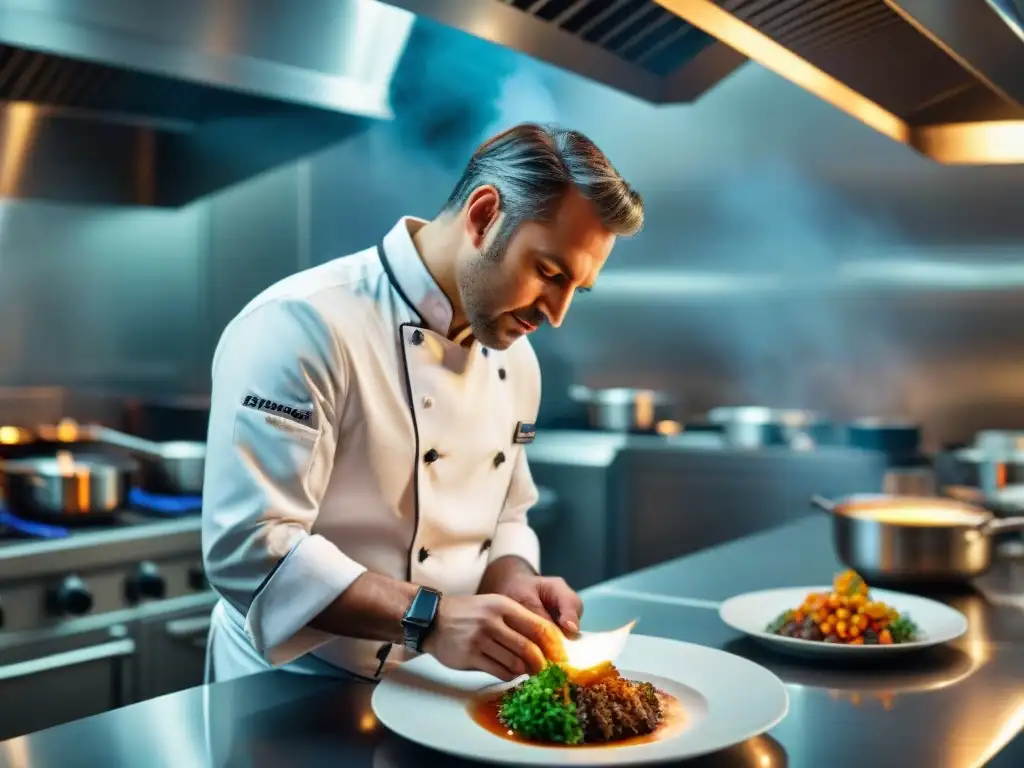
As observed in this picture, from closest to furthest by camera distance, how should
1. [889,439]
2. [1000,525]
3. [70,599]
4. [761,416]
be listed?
[1000,525], [70,599], [889,439], [761,416]

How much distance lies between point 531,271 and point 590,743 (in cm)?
65

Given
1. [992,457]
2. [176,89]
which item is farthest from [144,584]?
[992,457]

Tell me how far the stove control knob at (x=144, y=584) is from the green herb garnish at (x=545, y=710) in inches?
65.5

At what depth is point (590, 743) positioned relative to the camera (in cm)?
117

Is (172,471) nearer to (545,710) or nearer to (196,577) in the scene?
(196,577)

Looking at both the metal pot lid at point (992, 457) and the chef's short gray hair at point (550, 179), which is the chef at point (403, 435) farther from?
the metal pot lid at point (992, 457)

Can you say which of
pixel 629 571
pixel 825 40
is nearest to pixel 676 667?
pixel 825 40

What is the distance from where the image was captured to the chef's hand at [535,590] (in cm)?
155

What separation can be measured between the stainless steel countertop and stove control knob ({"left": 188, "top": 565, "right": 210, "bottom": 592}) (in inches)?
54.9

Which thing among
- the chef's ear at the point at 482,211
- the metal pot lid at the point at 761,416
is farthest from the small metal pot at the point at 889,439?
the chef's ear at the point at 482,211

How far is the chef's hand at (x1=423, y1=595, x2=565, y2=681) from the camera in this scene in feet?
4.18

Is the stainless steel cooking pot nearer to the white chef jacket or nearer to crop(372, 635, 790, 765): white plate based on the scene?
the white chef jacket

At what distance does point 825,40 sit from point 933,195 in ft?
7.49

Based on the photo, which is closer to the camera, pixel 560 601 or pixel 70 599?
pixel 560 601
